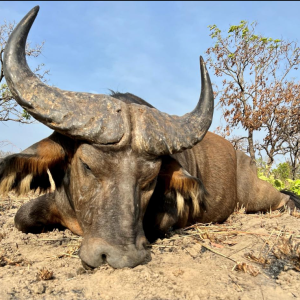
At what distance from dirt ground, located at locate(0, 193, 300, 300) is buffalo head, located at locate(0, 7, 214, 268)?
0.80 ft

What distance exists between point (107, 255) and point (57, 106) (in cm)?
138

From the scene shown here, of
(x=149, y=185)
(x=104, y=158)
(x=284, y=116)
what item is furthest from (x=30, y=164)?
(x=284, y=116)

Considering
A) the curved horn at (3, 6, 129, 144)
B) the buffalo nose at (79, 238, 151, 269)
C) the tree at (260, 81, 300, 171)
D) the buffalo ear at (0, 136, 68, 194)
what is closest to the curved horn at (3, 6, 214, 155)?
the curved horn at (3, 6, 129, 144)

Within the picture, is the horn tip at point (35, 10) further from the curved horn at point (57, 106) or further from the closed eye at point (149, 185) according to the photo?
the closed eye at point (149, 185)

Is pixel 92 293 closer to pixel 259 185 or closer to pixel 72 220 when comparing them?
pixel 72 220

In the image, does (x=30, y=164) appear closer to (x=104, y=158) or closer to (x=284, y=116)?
(x=104, y=158)

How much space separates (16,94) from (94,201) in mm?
1207

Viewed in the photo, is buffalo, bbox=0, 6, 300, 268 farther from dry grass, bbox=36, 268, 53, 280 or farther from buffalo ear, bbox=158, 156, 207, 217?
dry grass, bbox=36, 268, 53, 280

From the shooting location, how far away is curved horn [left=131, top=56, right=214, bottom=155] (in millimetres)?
3222

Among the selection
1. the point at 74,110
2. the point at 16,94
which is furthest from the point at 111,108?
the point at 16,94

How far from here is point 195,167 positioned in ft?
18.2

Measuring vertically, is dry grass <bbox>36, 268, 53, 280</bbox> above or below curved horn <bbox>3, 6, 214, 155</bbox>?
below

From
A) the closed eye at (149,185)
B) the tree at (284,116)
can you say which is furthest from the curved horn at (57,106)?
the tree at (284,116)

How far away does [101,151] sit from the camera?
3.16m
